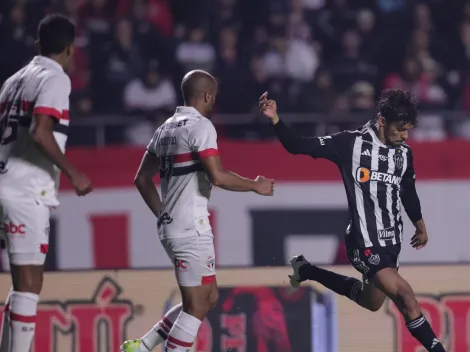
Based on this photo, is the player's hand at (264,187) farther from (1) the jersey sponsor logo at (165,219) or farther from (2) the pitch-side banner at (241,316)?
(2) the pitch-side banner at (241,316)

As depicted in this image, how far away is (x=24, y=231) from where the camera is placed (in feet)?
17.1

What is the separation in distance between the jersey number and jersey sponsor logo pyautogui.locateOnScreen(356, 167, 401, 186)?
132cm

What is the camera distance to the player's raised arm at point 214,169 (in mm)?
5574

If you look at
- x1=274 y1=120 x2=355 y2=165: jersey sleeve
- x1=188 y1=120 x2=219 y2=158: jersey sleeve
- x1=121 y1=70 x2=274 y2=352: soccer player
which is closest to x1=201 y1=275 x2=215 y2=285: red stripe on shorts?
x1=121 y1=70 x2=274 y2=352: soccer player

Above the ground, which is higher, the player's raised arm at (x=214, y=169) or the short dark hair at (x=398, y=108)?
the short dark hair at (x=398, y=108)

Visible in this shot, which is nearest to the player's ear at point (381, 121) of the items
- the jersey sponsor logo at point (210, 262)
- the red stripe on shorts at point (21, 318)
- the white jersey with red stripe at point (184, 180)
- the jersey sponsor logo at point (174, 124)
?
the white jersey with red stripe at point (184, 180)

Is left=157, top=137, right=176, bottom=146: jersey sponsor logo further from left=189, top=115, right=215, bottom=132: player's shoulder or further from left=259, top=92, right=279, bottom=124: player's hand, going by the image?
left=259, top=92, right=279, bottom=124: player's hand

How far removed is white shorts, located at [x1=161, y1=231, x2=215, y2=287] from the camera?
5734 millimetres

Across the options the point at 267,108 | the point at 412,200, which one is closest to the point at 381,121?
the point at 412,200

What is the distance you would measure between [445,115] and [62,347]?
4586 mm

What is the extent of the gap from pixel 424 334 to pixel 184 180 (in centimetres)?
175

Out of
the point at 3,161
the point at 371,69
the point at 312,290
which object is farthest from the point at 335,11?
the point at 3,161

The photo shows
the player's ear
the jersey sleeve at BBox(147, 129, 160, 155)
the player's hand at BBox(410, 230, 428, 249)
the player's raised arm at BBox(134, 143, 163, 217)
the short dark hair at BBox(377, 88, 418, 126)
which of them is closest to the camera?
the jersey sleeve at BBox(147, 129, 160, 155)

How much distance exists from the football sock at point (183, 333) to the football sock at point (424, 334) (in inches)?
54.5
